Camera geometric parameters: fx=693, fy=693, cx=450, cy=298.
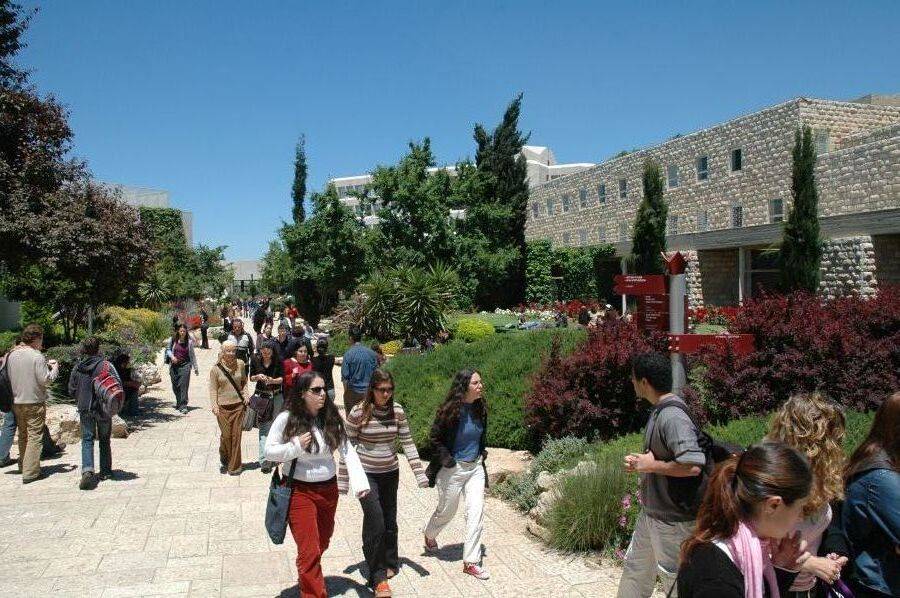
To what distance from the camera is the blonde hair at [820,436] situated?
3.24 metres

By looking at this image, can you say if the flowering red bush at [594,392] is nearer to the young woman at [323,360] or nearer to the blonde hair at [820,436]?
the young woman at [323,360]

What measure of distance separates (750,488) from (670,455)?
1450 mm

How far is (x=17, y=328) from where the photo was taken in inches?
909

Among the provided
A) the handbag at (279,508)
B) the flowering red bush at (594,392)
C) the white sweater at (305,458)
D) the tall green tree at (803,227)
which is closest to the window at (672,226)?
the tall green tree at (803,227)

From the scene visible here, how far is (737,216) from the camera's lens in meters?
30.7

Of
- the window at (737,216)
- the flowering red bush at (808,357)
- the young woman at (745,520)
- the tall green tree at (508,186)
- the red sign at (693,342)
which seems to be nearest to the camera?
the young woman at (745,520)

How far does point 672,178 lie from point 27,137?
95.5 ft

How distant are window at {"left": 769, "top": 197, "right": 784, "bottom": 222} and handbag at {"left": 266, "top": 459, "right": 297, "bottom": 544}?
90.9 ft

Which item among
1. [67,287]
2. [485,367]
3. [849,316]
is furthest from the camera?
[67,287]

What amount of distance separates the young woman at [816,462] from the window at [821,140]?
27.1m

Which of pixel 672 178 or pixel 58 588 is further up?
pixel 672 178

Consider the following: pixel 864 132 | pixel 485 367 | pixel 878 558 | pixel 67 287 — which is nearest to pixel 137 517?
pixel 485 367

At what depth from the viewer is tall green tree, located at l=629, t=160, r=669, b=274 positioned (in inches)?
A: 1188

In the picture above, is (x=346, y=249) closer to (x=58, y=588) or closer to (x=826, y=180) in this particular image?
(x=826, y=180)
